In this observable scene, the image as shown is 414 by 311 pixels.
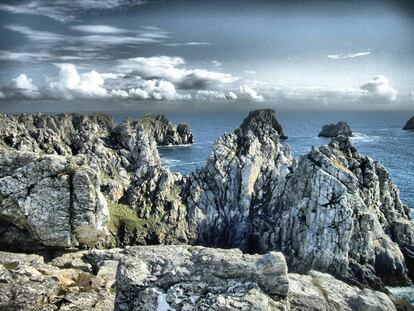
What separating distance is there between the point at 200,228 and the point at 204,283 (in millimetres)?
53802

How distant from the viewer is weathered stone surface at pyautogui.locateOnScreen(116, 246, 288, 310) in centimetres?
1862

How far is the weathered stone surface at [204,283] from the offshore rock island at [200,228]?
0.17 feet

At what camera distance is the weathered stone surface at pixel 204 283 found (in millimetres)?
18625

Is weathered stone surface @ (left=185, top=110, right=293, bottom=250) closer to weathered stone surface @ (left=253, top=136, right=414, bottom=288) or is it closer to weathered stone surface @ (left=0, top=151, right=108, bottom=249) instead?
weathered stone surface @ (left=253, top=136, right=414, bottom=288)

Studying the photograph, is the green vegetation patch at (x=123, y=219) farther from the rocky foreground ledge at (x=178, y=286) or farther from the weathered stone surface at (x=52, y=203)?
the rocky foreground ledge at (x=178, y=286)

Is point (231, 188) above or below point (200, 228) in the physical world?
above

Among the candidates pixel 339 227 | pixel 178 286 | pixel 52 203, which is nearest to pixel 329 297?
pixel 178 286

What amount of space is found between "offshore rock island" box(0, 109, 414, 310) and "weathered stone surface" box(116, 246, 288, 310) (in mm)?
50

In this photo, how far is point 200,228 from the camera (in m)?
72.8

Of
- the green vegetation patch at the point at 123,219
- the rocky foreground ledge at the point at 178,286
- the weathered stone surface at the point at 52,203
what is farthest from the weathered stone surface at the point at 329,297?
the green vegetation patch at the point at 123,219

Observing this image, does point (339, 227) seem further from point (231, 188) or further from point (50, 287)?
point (50, 287)

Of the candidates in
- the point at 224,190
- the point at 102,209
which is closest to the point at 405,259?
the point at 224,190

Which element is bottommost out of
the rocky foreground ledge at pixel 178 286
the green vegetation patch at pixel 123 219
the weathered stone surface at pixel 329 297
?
the green vegetation patch at pixel 123 219

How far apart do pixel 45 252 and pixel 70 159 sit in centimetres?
789
